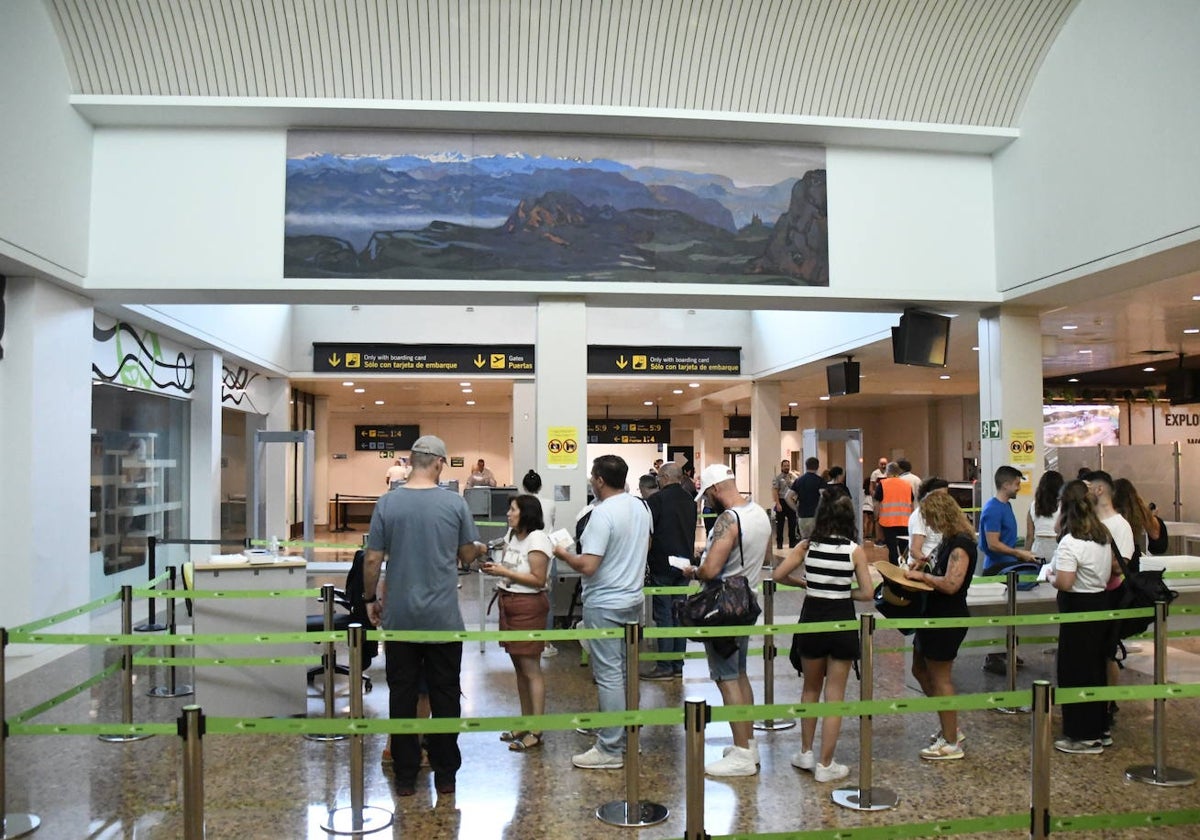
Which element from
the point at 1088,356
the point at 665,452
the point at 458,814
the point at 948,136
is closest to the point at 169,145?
the point at 458,814

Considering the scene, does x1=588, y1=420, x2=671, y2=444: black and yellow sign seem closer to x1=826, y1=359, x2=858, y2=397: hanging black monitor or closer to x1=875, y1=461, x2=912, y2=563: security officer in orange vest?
x1=826, y1=359, x2=858, y2=397: hanging black monitor

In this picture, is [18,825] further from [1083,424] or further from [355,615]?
[1083,424]

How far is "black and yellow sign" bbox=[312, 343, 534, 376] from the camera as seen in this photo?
1570 cm

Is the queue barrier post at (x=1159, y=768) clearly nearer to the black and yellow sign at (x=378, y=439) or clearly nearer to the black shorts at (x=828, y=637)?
the black shorts at (x=828, y=637)

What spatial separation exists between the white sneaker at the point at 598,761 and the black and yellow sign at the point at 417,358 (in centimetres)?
1150

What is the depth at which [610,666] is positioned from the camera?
4691 millimetres

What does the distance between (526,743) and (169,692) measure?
9.71 ft

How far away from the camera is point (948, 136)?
848 centimetres

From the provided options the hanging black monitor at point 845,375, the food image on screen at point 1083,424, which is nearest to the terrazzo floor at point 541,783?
the hanging black monitor at point 845,375

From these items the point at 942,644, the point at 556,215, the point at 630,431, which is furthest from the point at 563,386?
the point at 630,431

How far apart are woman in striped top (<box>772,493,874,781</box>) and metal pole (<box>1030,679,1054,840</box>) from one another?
138 cm

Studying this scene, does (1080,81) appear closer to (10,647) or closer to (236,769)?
(236,769)

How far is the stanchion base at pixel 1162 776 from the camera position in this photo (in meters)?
4.59

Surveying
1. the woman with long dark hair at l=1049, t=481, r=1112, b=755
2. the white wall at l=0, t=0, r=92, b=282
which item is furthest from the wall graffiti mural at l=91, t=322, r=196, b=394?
the woman with long dark hair at l=1049, t=481, r=1112, b=755
